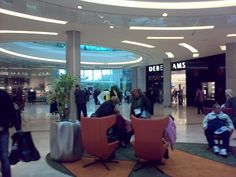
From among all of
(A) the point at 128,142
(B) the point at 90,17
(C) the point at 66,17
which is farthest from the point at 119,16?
(A) the point at 128,142

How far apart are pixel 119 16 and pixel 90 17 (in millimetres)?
803

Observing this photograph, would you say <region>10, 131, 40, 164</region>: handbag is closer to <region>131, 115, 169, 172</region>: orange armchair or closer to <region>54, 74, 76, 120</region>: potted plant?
<region>131, 115, 169, 172</region>: orange armchair

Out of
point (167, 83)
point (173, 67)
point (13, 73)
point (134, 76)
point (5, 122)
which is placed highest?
point (173, 67)

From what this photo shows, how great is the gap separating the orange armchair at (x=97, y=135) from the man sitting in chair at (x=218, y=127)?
2.36m

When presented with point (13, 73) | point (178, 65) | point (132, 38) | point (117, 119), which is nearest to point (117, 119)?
point (117, 119)

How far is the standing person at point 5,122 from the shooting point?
12.6 ft

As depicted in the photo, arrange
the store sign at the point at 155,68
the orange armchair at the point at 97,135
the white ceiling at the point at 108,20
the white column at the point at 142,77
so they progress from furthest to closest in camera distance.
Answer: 1. the white column at the point at 142,77
2. the store sign at the point at 155,68
3. the white ceiling at the point at 108,20
4. the orange armchair at the point at 97,135

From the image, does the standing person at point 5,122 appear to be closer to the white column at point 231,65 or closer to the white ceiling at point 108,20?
the white ceiling at point 108,20

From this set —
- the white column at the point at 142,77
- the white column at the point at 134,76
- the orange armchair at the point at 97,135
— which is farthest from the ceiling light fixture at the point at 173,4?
the white column at the point at 134,76

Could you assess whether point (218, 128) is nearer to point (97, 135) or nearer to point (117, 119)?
point (117, 119)

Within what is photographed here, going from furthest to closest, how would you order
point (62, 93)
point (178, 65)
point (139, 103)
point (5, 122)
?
point (178, 65)
point (139, 103)
point (62, 93)
point (5, 122)

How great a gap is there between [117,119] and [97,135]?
5.19 ft

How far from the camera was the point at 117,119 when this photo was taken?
6684 millimetres

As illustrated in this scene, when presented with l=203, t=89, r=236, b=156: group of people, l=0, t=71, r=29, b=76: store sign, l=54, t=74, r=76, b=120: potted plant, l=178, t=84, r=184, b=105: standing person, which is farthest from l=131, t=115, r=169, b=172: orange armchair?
l=0, t=71, r=29, b=76: store sign
